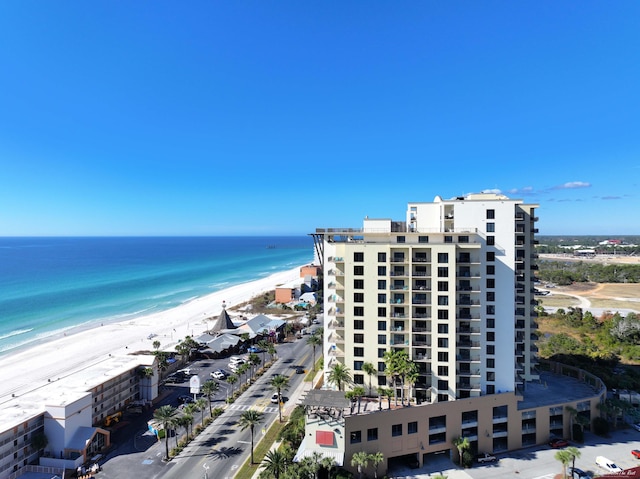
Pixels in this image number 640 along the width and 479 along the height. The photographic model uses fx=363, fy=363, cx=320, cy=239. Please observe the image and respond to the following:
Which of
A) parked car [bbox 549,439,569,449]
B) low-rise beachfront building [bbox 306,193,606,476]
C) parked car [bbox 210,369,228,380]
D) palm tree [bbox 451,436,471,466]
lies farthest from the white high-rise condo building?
parked car [bbox 210,369,228,380]

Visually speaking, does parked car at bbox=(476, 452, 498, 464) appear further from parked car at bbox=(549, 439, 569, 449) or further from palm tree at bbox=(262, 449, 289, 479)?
palm tree at bbox=(262, 449, 289, 479)

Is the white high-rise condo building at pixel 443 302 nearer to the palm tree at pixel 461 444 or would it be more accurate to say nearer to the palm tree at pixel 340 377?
the palm tree at pixel 340 377

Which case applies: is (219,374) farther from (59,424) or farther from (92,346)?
(92,346)

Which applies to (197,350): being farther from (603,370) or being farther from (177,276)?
(177,276)

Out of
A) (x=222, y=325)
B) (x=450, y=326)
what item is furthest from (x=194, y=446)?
(x=222, y=325)

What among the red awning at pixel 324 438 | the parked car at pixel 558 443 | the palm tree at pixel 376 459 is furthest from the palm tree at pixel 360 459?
the parked car at pixel 558 443

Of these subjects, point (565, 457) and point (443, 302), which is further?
point (443, 302)
